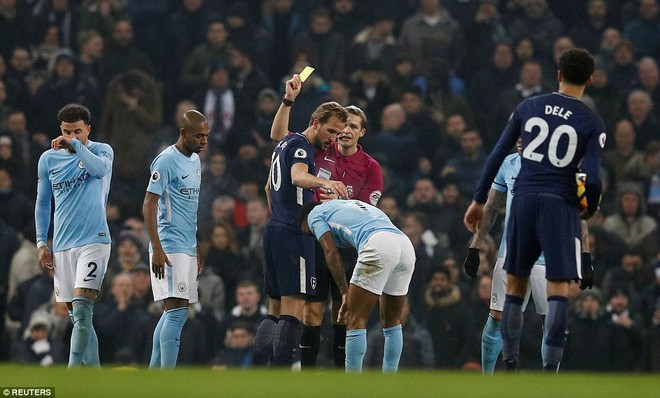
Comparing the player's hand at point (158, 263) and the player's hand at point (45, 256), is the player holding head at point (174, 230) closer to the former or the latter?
the player's hand at point (158, 263)

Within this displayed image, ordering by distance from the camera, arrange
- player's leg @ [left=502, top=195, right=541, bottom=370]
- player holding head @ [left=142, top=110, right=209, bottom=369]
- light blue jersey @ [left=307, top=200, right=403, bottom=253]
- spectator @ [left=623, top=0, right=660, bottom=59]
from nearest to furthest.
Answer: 1. player's leg @ [left=502, top=195, right=541, bottom=370]
2. light blue jersey @ [left=307, top=200, right=403, bottom=253]
3. player holding head @ [left=142, top=110, right=209, bottom=369]
4. spectator @ [left=623, top=0, right=660, bottom=59]

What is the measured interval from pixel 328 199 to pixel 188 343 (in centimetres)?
483

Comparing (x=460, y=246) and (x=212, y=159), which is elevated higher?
(x=212, y=159)

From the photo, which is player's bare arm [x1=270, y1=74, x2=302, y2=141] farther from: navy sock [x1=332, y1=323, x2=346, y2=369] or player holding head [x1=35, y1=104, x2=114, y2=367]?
navy sock [x1=332, y1=323, x2=346, y2=369]

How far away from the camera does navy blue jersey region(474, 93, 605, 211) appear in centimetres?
950

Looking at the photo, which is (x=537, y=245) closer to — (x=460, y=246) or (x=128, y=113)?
(x=460, y=246)

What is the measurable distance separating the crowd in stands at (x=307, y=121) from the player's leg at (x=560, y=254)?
5.66m

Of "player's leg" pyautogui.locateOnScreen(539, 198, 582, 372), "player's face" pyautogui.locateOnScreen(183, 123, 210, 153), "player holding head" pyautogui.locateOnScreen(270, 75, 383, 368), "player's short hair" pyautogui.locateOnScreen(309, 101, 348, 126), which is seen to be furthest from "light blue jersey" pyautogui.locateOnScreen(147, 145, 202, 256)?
"player's leg" pyautogui.locateOnScreen(539, 198, 582, 372)

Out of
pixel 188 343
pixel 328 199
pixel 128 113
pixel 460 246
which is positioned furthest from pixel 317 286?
pixel 128 113

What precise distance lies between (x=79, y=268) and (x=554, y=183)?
4.41 meters

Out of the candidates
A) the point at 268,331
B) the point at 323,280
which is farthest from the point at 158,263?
the point at 323,280

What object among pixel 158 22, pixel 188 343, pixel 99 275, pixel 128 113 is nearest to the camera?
pixel 99 275

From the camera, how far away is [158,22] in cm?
1970

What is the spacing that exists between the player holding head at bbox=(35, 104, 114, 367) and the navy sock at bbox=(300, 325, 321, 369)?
72.0 inches
